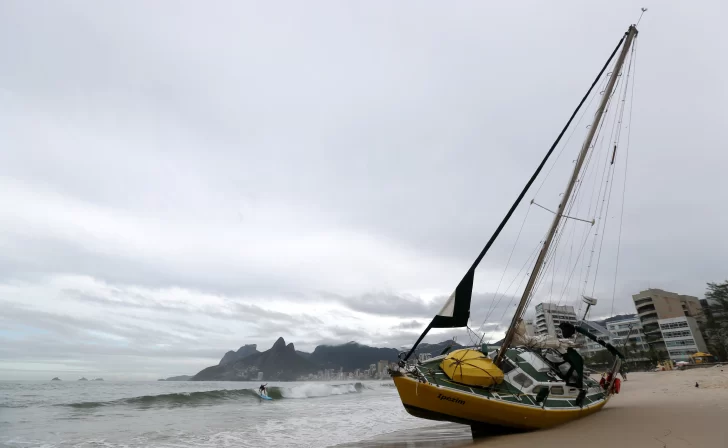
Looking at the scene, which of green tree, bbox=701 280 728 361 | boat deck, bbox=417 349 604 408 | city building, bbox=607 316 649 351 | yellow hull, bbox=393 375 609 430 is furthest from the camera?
city building, bbox=607 316 649 351

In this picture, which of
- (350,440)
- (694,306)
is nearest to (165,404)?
(350,440)

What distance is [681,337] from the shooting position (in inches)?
3140

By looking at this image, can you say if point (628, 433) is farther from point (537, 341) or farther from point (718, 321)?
point (718, 321)

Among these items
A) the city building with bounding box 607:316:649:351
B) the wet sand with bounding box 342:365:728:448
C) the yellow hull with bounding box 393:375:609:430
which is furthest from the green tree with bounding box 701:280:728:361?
the yellow hull with bounding box 393:375:609:430

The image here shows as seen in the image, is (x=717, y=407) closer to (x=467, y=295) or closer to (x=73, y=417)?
(x=467, y=295)

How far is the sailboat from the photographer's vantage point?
10.8 meters

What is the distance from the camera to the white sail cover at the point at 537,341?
1366 centimetres

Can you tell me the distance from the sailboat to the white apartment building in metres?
88.6

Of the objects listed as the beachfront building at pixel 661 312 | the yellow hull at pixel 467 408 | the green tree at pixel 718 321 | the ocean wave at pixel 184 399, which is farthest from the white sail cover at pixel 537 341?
the beachfront building at pixel 661 312

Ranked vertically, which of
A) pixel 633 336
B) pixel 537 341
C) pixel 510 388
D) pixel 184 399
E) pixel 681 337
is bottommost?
pixel 184 399

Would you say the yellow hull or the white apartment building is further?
the white apartment building

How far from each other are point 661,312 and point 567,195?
10303 cm

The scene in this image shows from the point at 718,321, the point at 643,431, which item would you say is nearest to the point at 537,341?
the point at 643,431

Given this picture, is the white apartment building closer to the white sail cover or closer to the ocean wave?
the ocean wave
